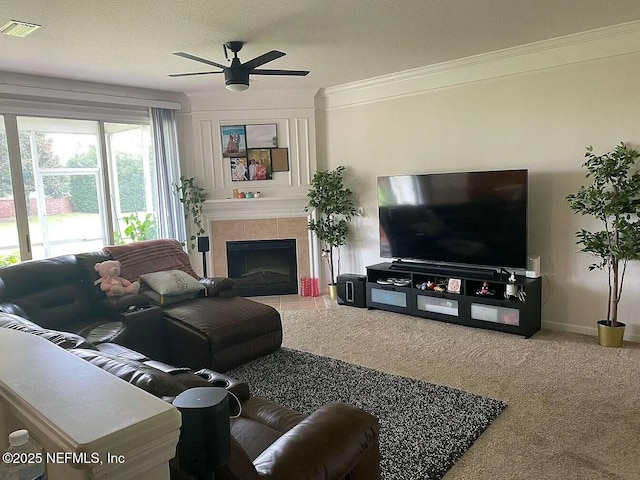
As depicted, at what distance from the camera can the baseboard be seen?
399 centimetres

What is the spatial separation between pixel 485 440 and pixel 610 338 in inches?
77.6

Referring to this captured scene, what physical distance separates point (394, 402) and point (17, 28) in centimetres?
363

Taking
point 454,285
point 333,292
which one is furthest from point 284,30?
point 333,292

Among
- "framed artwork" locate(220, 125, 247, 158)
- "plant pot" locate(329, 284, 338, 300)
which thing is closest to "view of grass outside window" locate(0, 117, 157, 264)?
"framed artwork" locate(220, 125, 247, 158)

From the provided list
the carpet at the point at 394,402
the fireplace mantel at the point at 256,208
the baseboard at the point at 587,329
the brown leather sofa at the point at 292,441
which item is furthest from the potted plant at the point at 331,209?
the brown leather sofa at the point at 292,441

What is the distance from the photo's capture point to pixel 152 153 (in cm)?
579

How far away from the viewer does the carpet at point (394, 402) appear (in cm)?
242

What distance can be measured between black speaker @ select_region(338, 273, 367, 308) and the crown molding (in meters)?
2.11

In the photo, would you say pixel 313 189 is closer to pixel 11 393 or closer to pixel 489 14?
pixel 489 14

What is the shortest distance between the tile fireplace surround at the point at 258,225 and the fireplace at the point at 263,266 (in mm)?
89

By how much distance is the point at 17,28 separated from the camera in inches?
130

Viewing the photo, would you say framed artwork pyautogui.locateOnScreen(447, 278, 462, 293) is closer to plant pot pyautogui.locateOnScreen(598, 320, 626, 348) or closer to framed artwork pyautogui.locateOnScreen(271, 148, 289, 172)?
plant pot pyautogui.locateOnScreen(598, 320, 626, 348)

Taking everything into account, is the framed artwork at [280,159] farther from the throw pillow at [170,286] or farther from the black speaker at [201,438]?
the black speaker at [201,438]

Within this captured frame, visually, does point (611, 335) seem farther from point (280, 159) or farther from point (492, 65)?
point (280, 159)
